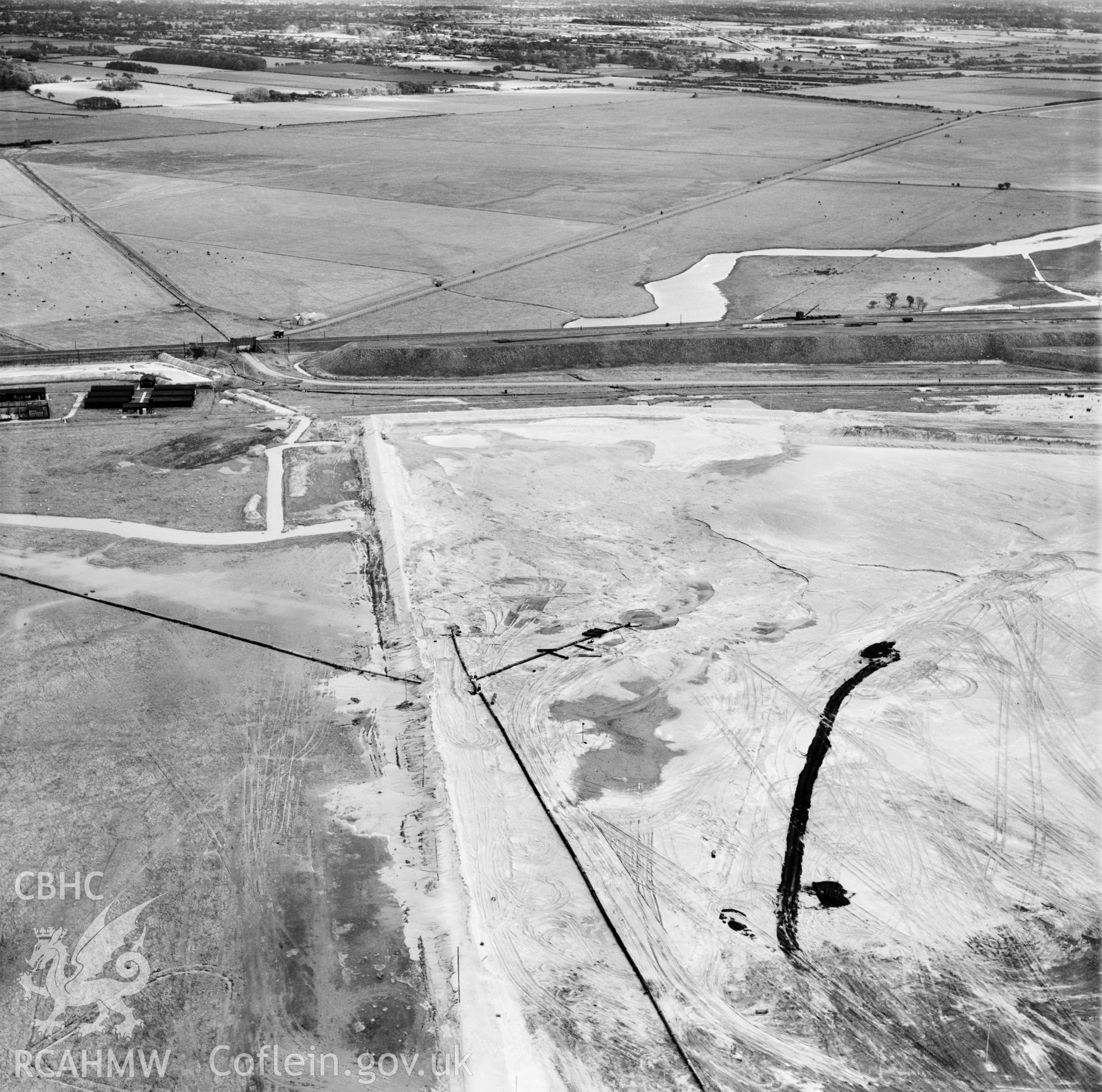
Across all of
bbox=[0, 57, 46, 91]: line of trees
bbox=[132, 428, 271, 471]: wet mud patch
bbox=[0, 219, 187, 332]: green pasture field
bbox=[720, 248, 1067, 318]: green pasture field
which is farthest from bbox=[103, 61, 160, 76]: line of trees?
bbox=[132, 428, 271, 471]: wet mud patch

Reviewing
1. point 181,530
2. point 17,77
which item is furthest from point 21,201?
point 17,77

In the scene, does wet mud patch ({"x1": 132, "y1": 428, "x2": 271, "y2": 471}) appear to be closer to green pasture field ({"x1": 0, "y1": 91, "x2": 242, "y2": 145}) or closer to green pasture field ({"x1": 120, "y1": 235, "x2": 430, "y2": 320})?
green pasture field ({"x1": 120, "y1": 235, "x2": 430, "y2": 320})

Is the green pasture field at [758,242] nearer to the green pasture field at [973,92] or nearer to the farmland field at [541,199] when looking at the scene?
the farmland field at [541,199]

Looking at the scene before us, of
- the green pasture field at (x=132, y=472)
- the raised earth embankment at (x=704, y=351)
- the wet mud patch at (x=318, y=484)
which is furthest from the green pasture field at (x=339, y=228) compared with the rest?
the wet mud patch at (x=318, y=484)

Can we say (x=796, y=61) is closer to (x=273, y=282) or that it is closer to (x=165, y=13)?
(x=165, y=13)

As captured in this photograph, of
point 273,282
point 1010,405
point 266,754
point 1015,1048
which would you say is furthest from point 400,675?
point 273,282

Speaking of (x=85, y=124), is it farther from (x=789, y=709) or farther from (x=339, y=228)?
(x=789, y=709)

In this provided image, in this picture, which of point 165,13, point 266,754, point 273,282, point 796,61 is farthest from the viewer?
point 165,13
